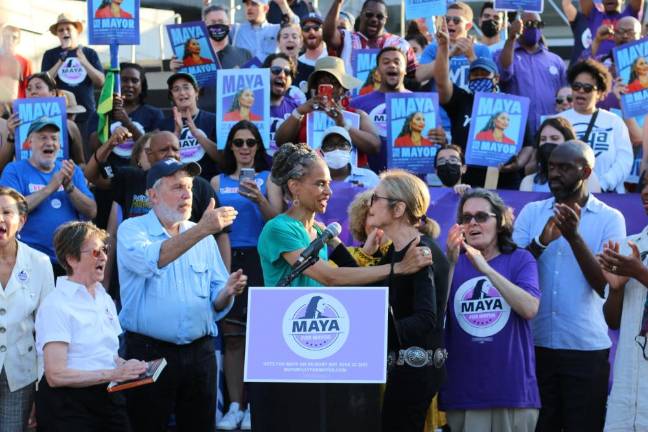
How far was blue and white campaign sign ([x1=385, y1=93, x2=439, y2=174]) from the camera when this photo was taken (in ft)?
30.9

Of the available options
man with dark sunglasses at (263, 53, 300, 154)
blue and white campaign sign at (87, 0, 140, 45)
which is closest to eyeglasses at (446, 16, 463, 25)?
man with dark sunglasses at (263, 53, 300, 154)

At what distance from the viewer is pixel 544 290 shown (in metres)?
7.01

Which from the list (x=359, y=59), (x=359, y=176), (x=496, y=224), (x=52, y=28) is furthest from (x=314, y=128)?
(x=52, y=28)

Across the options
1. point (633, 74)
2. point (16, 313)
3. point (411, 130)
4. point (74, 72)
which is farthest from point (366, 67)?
point (16, 313)

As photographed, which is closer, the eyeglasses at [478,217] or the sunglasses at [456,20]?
the eyeglasses at [478,217]

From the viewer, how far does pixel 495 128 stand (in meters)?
9.46

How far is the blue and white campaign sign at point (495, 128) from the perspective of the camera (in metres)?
9.39

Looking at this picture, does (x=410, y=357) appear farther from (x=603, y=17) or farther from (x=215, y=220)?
(x=603, y=17)

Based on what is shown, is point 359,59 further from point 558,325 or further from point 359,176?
point 558,325

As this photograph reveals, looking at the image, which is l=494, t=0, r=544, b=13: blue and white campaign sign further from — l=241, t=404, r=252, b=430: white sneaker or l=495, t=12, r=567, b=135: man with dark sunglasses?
l=241, t=404, r=252, b=430: white sneaker

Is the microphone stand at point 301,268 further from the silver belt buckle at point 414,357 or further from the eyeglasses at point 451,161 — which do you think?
the eyeglasses at point 451,161

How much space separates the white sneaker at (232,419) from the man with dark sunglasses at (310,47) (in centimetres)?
417

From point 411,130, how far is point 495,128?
67 cm

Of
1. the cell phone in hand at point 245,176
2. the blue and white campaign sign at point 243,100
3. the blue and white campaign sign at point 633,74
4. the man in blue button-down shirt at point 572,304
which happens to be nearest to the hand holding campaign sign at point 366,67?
the blue and white campaign sign at point 243,100
